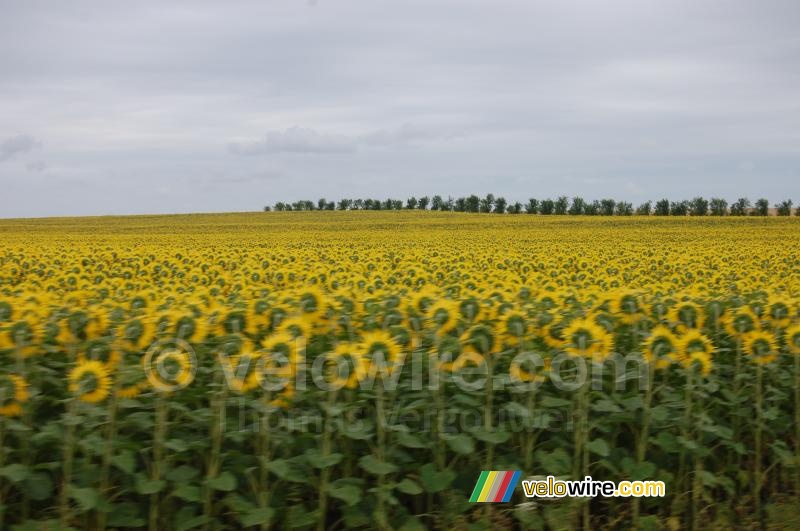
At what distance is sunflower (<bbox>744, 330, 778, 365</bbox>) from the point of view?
474cm

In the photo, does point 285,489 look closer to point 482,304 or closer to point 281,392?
point 281,392

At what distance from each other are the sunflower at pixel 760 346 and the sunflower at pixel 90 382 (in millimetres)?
3903

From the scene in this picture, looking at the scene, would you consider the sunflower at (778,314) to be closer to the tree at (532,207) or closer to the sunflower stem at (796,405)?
the sunflower stem at (796,405)

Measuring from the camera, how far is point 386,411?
3850mm

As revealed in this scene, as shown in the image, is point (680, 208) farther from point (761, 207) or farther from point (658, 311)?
point (658, 311)

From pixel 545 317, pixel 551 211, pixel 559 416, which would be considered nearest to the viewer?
pixel 559 416

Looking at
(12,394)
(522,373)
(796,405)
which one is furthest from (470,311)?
(12,394)

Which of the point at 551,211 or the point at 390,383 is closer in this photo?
the point at 390,383

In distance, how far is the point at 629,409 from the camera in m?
4.29

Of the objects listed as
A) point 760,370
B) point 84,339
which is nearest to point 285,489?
point 84,339

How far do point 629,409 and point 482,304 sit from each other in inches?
42.6

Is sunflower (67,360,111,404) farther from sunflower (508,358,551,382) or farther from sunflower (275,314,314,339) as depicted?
sunflower (508,358,551,382)

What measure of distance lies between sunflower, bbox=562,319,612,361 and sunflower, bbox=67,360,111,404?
254cm

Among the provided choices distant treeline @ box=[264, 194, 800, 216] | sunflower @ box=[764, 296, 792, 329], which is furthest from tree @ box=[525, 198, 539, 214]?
sunflower @ box=[764, 296, 792, 329]
